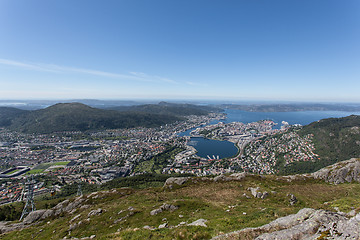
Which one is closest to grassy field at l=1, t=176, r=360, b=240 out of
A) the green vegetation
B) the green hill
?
the green vegetation

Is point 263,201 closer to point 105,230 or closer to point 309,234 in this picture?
point 309,234

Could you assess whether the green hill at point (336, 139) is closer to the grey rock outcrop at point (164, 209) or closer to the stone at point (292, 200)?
the stone at point (292, 200)

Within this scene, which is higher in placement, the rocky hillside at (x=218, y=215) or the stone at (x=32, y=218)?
the rocky hillside at (x=218, y=215)

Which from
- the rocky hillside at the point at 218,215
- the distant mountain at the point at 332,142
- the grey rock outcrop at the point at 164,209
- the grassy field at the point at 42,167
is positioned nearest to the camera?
the rocky hillside at the point at 218,215

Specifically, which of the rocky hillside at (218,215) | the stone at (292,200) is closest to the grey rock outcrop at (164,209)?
the rocky hillside at (218,215)

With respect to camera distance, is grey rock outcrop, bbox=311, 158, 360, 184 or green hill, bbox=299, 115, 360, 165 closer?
grey rock outcrop, bbox=311, 158, 360, 184

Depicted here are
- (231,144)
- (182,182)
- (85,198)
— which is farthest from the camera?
(231,144)

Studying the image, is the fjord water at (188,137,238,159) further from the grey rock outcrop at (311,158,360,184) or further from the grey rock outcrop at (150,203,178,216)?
the grey rock outcrop at (150,203,178,216)

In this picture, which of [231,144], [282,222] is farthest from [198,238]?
[231,144]
